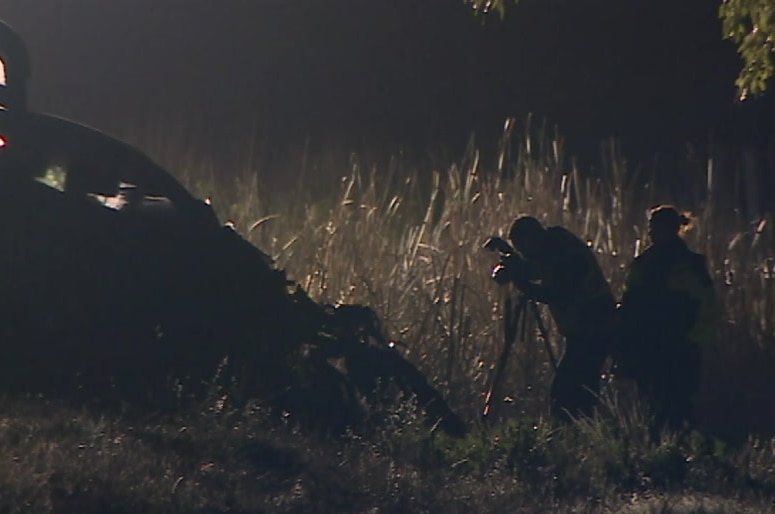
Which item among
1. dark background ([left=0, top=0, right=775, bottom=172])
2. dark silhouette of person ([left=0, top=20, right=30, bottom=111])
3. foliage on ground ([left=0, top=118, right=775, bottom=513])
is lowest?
foliage on ground ([left=0, top=118, right=775, bottom=513])

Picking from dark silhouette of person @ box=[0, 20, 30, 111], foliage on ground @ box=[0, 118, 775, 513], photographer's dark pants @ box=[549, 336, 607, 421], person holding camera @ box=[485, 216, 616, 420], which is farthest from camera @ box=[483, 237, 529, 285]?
dark silhouette of person @ box=[0, 20, 30, 111]

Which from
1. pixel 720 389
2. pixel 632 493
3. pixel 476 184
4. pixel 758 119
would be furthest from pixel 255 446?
pixel 758 119

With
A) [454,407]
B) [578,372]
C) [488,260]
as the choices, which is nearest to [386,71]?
[488,260]

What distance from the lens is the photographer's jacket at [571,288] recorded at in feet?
31.5

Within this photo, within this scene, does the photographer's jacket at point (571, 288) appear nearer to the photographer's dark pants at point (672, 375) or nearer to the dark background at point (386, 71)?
the photographer's dark pants at point (672, 375)

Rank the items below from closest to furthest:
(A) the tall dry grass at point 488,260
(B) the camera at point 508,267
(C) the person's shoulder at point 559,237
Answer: (B) the camera at point 508,267, (C) the person's shoulder at point 559,237, (A) the tall dry grass at point 488,260

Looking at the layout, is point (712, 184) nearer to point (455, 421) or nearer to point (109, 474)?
point (455, 421)

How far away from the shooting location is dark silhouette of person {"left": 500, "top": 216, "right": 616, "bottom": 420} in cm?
961

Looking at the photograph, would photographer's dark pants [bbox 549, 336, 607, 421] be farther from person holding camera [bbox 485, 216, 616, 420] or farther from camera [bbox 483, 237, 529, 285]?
camera [bbox 483, 237, 529, 285]

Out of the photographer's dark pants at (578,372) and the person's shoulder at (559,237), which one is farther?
the photographer's dark pants at (578,372)

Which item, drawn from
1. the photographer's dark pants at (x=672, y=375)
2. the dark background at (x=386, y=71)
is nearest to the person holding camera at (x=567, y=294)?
the photographer's dark pants at (x=672, y=375)

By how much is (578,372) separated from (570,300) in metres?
0.53

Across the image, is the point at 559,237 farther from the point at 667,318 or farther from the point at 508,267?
the point at 667,318

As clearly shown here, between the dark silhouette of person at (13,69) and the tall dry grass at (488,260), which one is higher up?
the dark silhouette of person at (13,69)
